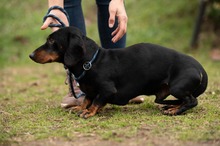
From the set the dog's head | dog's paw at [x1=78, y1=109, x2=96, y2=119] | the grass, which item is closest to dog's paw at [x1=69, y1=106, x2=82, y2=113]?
the grass

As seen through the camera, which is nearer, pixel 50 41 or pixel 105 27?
pixel 50 41

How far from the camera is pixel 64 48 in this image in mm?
3814

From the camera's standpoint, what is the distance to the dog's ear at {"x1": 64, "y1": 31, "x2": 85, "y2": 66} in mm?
3734

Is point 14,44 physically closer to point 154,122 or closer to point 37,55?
point 37,55

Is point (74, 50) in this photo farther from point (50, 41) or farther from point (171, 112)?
point (171, 112)

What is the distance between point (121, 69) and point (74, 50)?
500 mm

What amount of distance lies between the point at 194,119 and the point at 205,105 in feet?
2.03

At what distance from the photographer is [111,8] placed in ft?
13.0

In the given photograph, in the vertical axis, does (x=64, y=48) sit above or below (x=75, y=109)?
above

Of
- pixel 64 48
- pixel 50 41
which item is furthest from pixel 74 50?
pixel 50 41

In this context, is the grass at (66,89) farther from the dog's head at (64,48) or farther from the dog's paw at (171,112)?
the dog's head at (64,48)

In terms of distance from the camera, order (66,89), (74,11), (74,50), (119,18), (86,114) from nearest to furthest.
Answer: (74,50)
(86,114)
(119,18)
(74,11)
(66,89)

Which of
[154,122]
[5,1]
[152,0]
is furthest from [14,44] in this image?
[154,122]

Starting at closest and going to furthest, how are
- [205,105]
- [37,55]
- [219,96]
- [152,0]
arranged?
[37,55], [205,105], [219,96], [152,0]
